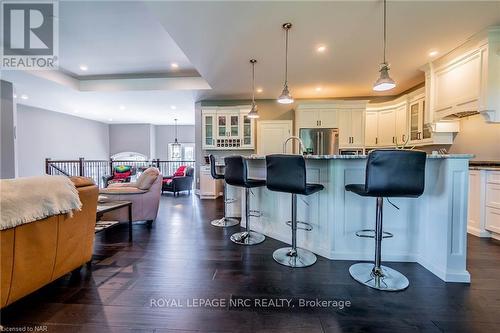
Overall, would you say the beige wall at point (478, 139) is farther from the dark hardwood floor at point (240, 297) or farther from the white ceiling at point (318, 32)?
the dark hardwood floor at point (240, 297)

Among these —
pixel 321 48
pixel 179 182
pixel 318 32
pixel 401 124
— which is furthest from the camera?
pixel 179 182

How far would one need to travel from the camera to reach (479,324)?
1440mm

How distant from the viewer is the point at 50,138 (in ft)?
25.8

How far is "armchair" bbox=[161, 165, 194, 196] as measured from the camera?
6.41 metres

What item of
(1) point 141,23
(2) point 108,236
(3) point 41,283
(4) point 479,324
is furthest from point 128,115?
(4) point 479,324

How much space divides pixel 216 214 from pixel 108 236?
174cm

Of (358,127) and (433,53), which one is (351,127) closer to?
(358,127)

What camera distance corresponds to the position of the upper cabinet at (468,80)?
2863mm

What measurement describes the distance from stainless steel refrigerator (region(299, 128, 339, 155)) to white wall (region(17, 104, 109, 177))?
27.3 feet

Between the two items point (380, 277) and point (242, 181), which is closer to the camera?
point (380, 277)

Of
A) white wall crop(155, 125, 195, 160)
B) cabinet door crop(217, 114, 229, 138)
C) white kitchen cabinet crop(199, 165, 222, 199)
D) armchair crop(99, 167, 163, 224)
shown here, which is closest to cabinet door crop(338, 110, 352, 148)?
cabinet door crop(217, 114, 229, 138)

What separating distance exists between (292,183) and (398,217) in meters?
1.14

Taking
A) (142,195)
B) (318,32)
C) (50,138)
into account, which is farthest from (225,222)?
(50,138)

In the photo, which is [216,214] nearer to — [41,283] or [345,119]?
[41,283]
